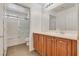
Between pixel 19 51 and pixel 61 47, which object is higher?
pixel 61 47

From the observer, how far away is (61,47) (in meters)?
1.45

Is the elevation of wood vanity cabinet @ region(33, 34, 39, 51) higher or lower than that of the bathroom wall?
lower

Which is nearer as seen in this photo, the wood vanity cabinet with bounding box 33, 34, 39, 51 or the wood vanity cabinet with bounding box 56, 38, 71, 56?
the wood vanity cabinet with bounding box 56, 38, 71, 56

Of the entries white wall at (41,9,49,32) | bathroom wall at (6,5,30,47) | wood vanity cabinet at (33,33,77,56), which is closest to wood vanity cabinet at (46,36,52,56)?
wood vanity cabinet at (33,33,77,56)

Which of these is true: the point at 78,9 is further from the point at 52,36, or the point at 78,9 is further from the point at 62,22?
the point at 52,36

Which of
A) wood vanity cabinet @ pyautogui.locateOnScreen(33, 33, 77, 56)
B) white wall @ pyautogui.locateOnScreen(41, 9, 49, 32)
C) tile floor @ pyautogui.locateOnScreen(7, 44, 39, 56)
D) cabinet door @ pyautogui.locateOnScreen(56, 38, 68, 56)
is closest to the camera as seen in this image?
wood vanity cabinet @ pyautogui.locateOnScreen(33, 33, 77, 56)

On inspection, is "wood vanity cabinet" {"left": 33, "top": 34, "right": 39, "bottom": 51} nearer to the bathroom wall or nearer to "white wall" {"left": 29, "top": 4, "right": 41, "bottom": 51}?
"white wall" {"left": 29, "top": 4, "right": 41, "bottom": 51}

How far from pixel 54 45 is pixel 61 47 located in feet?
0.59

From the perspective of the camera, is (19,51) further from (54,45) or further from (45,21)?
(45,21)

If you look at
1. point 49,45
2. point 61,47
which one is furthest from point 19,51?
point 61,47

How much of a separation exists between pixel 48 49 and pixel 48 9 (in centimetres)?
80

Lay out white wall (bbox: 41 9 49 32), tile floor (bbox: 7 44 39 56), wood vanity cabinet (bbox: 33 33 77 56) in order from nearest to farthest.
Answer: wood vanity cabinet (bbox: 33 33 77 56)
tile floor (bbox: 7 44 39 56)
white wall (bbox: 41 9 49 32)

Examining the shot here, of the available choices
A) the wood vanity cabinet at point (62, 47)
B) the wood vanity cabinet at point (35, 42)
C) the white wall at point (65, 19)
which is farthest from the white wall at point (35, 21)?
the wood vanity cabinet at point (62, 47)

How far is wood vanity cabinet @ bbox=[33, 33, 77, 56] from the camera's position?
1.27 metres
